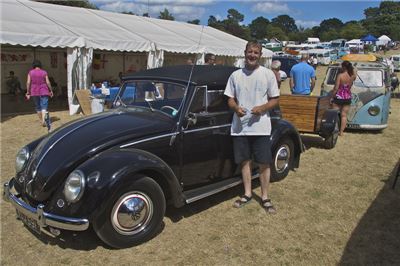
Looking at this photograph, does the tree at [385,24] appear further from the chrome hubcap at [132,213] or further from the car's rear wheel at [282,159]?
the chrome hubcap at [132,213]

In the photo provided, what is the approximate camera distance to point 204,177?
179 inches

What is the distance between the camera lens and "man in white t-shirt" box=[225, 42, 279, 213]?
431 cm

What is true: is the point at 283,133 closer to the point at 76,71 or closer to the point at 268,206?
the point at 268,206

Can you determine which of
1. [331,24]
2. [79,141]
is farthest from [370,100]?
[331,24]

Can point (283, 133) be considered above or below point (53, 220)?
above

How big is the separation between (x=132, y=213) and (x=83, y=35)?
9.50 m

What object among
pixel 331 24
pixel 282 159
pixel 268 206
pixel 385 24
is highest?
pixel 331 24

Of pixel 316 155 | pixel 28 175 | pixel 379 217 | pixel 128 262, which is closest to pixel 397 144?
pixel 316 155

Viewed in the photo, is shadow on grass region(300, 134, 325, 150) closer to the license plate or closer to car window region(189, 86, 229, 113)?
car window region(189, 86, 229, 113)

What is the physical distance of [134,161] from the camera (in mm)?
3609

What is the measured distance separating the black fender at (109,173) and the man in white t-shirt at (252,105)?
3.45 feet

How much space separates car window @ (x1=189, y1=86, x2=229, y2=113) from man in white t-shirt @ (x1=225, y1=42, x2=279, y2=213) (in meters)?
0.23

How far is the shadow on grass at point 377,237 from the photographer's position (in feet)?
12.1

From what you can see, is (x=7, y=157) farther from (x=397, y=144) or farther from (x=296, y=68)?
(x=397, y=144)
